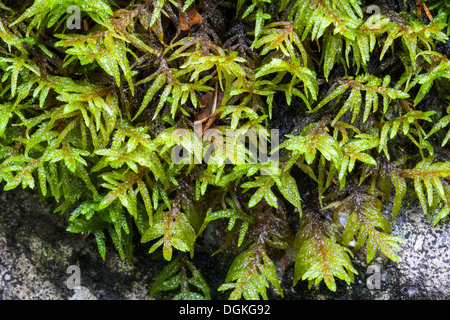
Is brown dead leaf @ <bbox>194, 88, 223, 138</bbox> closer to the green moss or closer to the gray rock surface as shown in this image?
the green moss

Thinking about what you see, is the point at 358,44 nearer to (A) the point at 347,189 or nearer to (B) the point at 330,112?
(B) the point at 330,112

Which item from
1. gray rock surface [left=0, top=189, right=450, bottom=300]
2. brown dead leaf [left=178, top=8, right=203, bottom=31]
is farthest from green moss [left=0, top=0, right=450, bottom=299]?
gray rock surface [left=0, top=189, right=450, bottom=300]

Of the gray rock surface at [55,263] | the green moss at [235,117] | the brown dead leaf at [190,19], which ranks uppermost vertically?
the brown dead leaf at [190,19]

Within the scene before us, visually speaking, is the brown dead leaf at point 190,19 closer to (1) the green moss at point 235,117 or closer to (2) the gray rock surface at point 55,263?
(1) the green moss at point 235,117

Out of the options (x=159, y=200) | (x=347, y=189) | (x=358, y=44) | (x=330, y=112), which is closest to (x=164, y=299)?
(x=159, y=200)

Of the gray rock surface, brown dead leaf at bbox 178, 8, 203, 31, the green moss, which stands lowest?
the gray rock surface

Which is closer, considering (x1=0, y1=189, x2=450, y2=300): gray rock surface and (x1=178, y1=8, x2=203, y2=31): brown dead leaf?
(x1=178, y1=8, x2=203, y2=31): brown dead leaf

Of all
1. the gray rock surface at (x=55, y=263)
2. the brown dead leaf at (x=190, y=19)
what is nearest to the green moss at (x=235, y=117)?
the brown dead leaf at (x=190, y=19)

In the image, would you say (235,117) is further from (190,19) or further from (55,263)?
(55,263)
